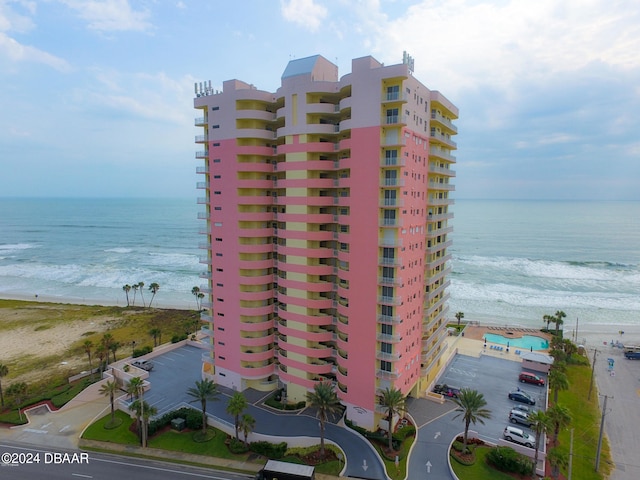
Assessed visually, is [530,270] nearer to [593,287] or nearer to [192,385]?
[593,287]

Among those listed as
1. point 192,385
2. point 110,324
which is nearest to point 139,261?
point 110,324

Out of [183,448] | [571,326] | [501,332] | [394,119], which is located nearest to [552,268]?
[571,326]

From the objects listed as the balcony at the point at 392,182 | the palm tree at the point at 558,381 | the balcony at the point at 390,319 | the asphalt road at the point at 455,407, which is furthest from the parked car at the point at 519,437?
the balcony at the point at 392,182

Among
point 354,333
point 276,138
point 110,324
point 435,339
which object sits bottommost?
point 110,324

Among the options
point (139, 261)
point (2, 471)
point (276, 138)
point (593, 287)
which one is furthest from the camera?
point (139, 261)

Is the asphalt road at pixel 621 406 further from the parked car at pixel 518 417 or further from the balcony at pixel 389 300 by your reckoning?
the balcony at pixel 389 300

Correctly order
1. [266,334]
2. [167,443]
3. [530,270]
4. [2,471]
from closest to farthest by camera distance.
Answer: [2,471]
[167,443]
[266,334]
[530,270]

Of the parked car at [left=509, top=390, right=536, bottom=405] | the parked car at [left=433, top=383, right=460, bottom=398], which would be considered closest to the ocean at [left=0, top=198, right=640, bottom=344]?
the parked car at [left=509, top=390, right=536, bottom=405]

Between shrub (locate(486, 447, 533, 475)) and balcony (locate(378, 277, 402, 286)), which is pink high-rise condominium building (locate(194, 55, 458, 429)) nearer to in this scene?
balcony (locate(378, 277, 402, 286))
